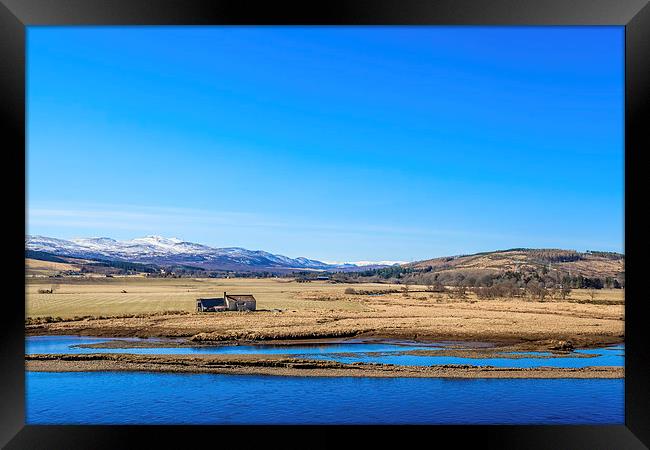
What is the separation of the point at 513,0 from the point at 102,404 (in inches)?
431

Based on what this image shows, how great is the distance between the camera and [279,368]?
13062 millimetres

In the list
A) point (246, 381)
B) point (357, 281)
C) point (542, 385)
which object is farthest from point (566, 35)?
point (246, 381)

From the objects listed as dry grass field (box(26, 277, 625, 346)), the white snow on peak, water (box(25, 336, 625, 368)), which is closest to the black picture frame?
water (box(25, 336, 625, 368))

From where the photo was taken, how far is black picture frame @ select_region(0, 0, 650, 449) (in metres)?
3.18

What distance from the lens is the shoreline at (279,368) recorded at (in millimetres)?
12867

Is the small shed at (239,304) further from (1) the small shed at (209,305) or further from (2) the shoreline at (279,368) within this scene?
(2) the shoreline at (279,368)

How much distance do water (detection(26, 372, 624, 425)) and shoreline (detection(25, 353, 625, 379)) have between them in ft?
0.97

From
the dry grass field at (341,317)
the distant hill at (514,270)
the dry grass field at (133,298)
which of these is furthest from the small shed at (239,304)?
the distant hill at (514,270)

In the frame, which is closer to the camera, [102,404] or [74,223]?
[102,404]

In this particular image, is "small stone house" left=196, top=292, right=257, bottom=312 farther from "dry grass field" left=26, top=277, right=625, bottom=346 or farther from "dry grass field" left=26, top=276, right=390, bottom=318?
"dry grass field" left=26, top=276, right=390, bottom=318

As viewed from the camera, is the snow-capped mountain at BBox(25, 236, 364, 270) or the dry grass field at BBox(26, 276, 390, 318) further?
the snow-capped mountain at BBox(25, 236, 364, 270)

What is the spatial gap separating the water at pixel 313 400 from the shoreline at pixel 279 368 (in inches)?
11.7

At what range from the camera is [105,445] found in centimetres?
329

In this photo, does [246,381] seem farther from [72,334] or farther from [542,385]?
[72,334]
